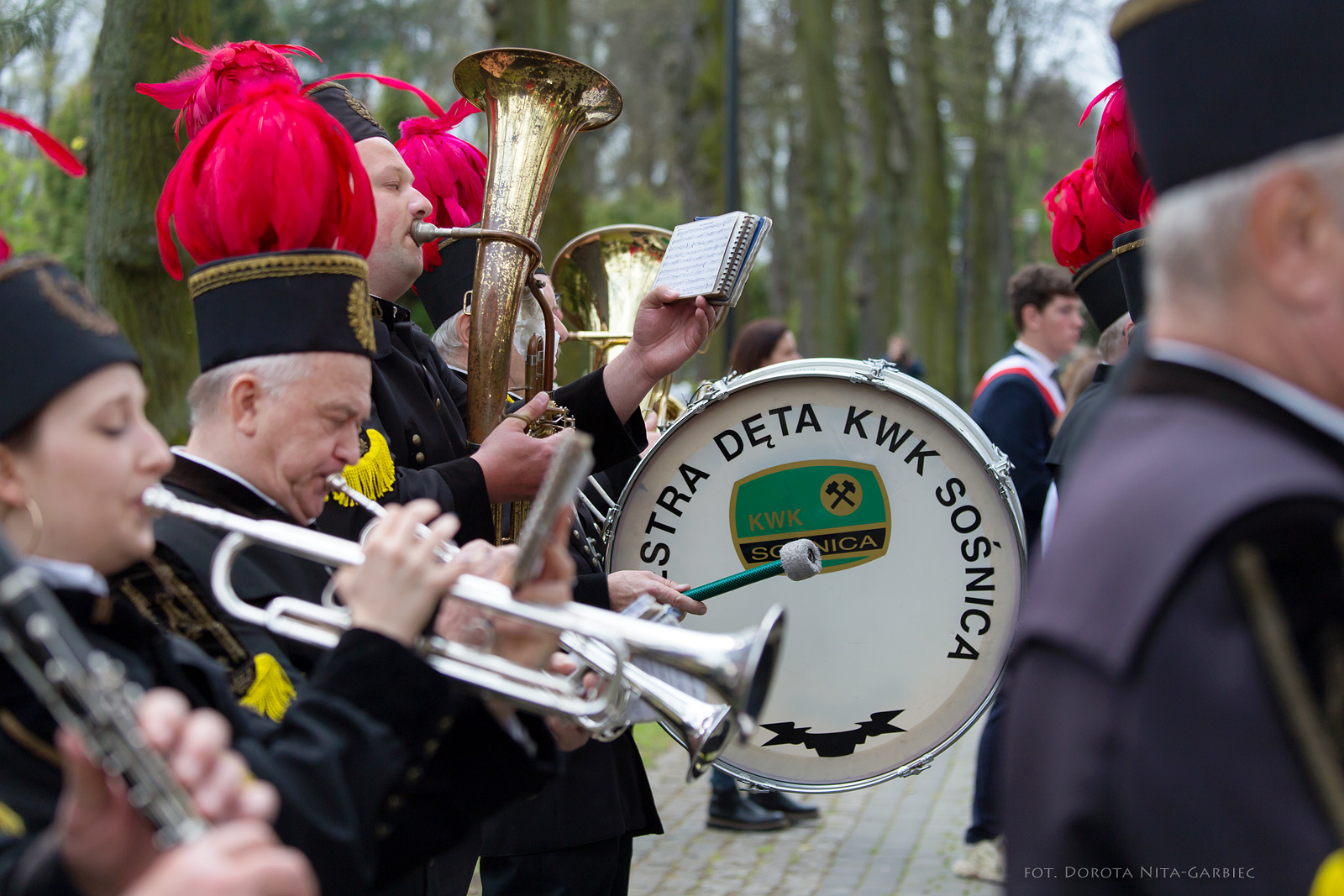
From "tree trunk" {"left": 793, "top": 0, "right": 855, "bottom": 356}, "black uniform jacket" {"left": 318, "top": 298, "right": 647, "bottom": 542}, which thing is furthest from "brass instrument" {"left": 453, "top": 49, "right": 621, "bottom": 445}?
"tree trunk" {"left": 793, "top": 0, "right": 855, "bottom": 356}

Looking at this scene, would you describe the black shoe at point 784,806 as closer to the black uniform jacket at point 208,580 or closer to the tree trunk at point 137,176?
the tree trunk at point 137,176

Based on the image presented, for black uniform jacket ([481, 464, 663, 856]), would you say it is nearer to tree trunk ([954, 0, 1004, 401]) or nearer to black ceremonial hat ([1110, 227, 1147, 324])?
black ceremonial hat ([1110, 227, 1147, 324])

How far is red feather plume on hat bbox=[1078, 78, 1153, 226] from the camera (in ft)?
10.6

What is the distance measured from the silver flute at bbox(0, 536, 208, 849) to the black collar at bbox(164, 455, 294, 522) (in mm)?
744

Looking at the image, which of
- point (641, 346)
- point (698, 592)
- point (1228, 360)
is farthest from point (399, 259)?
point (1228, 360)

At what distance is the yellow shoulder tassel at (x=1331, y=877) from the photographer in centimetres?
109

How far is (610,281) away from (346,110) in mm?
2057

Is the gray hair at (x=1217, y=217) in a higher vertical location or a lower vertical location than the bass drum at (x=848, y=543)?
higher

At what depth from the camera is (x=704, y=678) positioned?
1.78m

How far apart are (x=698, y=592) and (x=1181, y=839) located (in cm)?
198

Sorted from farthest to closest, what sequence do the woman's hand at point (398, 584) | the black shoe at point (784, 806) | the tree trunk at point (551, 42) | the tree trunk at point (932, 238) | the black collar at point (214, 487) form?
the tree trunk at point (932, 238) → the tree trunk at point (551, 42) → the black shoe at point (784, 806) → the black collar at point (214, 487) → the woman's hand at point (398, 584)

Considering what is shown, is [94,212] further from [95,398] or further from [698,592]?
[95,398]

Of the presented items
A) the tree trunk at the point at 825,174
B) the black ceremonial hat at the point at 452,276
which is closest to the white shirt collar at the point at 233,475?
the black ceremonial hat at the point at 452,276

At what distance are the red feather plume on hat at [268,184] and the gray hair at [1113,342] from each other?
2.66 m
